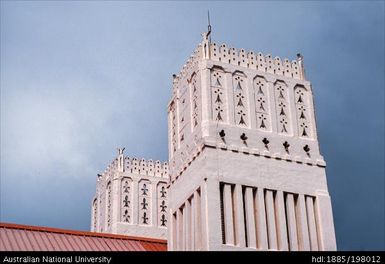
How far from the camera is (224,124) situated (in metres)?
32.6

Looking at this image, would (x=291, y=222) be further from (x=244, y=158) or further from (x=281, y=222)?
(x=244, y=158)

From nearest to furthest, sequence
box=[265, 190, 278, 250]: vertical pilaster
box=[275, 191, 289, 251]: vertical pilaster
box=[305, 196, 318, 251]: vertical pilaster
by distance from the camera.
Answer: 1. box=[265, 190, 278, 250]: vertical pilaster
2. box=[275, 191, 289, 251]: vertical pilaster
3. box=[305, 196, 318, 251]: vertical pilaster

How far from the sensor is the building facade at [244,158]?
30969 mm

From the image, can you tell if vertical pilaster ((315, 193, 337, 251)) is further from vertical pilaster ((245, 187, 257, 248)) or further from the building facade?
vertical pilaster ((245, 187, 257, 248))

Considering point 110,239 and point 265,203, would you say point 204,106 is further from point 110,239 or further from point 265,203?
point 110,239

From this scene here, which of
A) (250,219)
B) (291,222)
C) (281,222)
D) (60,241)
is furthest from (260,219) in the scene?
(60,241)

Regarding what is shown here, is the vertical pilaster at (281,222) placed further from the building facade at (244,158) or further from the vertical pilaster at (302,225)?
the vertical pilaster at (302,225)

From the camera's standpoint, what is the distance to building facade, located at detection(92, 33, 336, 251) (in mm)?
30969

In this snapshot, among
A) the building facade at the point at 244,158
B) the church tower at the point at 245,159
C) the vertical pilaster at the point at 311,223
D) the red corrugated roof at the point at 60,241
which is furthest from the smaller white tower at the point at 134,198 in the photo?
the vertical pilaster at the point at 311,223

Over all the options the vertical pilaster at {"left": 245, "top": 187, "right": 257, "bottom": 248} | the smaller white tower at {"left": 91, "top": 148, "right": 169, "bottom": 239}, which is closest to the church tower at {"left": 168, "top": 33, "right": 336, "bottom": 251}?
the vertical pilaster at {"left": 245, "top": 187, "right": 257, "bottom": 248}

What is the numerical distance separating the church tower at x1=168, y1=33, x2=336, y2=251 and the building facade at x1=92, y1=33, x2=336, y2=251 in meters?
0.04

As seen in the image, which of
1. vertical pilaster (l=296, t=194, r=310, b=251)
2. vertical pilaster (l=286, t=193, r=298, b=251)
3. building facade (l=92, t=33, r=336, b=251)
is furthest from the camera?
vertical pilaster (l=296, t=194, r=310, b=251)
